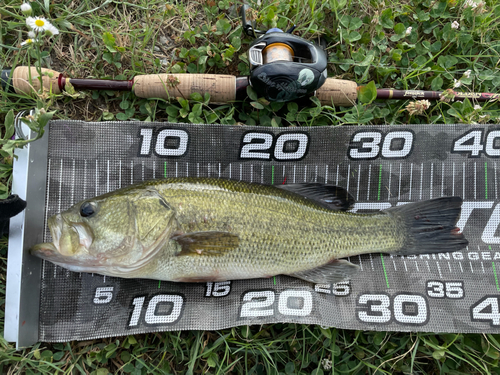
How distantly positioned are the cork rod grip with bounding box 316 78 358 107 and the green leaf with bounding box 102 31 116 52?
1.87 metres

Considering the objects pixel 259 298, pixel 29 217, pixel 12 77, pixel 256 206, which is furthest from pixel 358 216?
pixel 12 77

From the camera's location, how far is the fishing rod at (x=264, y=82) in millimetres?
2385

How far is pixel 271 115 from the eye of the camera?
2.77 m

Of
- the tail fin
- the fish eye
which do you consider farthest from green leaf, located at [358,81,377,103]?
the fish eye


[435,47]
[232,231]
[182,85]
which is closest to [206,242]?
[232,231]

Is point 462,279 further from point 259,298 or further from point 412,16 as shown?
point 412,16

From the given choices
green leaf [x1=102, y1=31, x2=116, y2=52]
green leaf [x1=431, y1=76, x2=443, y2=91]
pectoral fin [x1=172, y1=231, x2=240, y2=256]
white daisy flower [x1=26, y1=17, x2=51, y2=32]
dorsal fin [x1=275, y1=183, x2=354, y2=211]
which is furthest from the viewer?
green leaf [x1=431, y1=76, x2=443, y2=91]

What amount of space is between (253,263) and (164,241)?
0.67 metres

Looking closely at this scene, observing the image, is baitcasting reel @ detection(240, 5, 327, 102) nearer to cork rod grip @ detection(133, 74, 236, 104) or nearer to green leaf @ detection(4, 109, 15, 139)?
cork rod grip @ detection(133, 74, 236, 104)

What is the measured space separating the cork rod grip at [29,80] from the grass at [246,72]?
0.11m

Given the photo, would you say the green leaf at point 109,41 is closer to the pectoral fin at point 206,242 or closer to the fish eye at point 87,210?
the fish eye at point 87,210

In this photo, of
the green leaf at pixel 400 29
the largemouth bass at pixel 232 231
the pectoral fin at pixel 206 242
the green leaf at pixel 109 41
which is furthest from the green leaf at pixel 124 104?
the green leaf at pixel 400 29

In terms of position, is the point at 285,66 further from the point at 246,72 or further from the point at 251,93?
the point at 246,72

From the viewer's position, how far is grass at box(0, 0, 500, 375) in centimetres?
250
